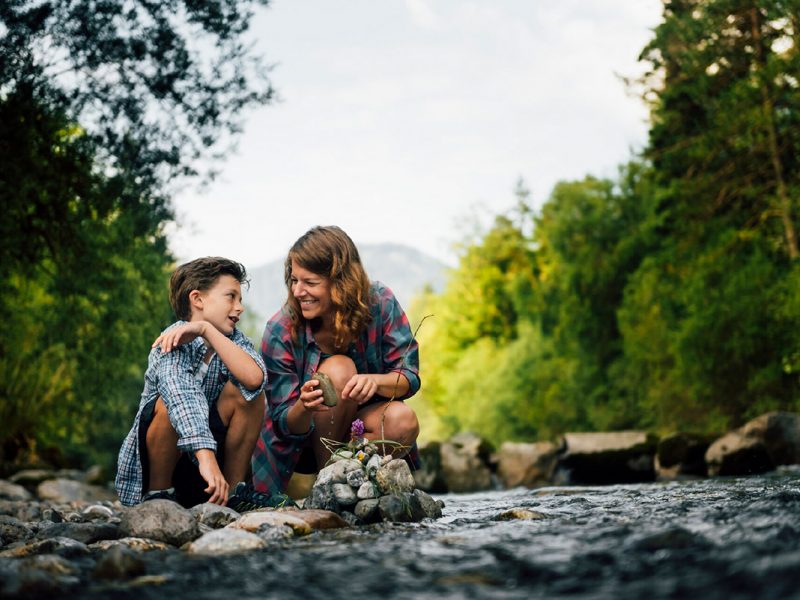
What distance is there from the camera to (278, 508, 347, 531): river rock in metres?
4.04

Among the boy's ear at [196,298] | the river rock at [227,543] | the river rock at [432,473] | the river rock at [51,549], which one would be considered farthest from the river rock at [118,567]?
the river rock at [432,473]

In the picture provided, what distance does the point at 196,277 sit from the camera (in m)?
4.87

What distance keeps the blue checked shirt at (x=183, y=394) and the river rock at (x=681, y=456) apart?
10.3 meters

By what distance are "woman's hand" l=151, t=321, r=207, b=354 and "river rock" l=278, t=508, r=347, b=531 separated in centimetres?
99

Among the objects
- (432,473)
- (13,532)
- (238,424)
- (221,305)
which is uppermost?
(221,305)

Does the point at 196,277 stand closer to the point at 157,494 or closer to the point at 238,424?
the point at 238,424

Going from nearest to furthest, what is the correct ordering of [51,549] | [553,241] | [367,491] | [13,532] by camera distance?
[51,549], [367,491], [13,532], [553,241]

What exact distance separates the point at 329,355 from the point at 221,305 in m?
0.73

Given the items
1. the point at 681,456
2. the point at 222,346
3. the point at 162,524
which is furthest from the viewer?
the point at 681,456

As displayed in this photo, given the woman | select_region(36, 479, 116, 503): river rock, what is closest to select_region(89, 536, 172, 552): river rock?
the woman

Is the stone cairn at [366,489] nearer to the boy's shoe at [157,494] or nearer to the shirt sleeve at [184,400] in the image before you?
the shirt sleeve at [184,400]

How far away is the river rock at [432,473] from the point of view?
61.8 ft

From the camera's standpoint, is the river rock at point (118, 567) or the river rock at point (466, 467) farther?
the river rock at point (466, 467)

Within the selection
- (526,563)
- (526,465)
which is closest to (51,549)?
(526,563)
